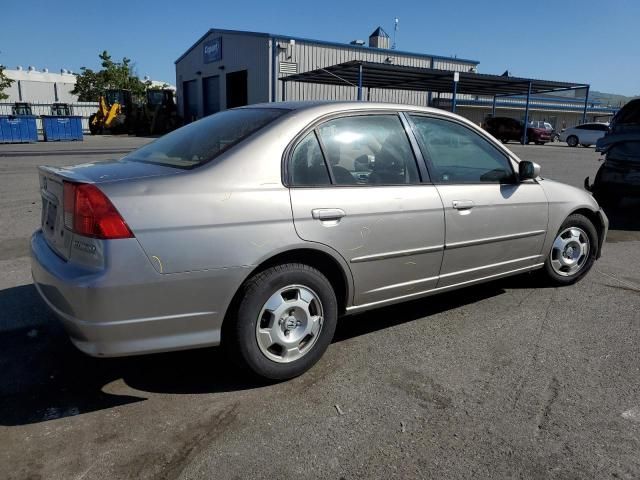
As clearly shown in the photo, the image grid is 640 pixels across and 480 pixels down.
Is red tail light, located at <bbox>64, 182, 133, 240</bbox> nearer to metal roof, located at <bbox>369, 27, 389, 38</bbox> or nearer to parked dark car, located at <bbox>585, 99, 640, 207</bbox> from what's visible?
parked dark car, located at <bbox>585, 99, 640, 207</bbox>

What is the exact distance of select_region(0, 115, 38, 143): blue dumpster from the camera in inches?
957

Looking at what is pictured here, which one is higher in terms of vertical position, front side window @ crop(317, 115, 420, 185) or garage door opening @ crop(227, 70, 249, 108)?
garage door opening @ crop(227, 70, 249, 108)

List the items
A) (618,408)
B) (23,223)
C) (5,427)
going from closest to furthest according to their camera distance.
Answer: (5,427)
(618,408)
(23,223)

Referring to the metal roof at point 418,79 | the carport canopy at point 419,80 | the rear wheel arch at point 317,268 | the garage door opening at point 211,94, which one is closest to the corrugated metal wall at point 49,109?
the garage door opening at point 211,94

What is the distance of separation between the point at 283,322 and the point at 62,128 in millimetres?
28423

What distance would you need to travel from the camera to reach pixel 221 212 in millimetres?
2713

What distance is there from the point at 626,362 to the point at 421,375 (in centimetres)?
139

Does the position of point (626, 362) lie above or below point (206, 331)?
below

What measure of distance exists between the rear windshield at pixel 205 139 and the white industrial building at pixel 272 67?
24812 millimetres

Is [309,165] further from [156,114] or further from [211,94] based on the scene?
[211,94]

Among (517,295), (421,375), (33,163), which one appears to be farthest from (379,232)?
(33,163)

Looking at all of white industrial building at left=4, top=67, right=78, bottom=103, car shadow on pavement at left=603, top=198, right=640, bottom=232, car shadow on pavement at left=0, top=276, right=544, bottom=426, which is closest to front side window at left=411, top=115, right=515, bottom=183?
car shadow on pavement at left=0, top=276, right=544, bottom=426

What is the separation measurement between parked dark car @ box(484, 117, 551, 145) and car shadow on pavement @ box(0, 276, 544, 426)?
34629 mm

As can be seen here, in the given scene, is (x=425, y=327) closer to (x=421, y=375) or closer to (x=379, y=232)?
(x=421, y=375)
